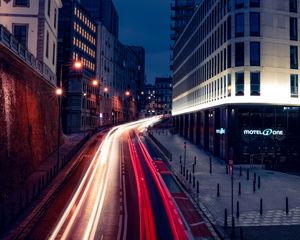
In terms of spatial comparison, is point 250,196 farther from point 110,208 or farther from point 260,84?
point 260,84

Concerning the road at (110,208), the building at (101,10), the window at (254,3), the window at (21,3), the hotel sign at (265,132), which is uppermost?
the building at (101,10)

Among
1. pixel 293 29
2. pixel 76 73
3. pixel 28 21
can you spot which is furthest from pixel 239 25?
pixel 76 73

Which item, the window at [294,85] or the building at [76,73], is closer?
the window at [294,85]

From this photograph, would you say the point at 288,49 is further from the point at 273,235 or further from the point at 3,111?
the point at 3,111

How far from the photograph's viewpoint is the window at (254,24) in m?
36.6

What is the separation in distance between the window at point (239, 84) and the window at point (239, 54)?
132 centimetres

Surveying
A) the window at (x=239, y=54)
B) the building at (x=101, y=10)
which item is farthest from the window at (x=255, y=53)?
the building at (x=101, y=10)

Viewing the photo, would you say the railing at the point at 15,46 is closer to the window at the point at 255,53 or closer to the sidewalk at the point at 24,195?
the sidewalk at the point at 24,195

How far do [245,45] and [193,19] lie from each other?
1135 inches

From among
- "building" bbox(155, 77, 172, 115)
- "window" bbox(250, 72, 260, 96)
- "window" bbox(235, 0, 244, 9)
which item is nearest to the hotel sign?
"window" bbox(250, 72, 260, 96)

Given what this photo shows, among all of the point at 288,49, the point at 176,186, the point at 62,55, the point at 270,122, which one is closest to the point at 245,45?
the point at 288,49

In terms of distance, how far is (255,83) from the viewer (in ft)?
119

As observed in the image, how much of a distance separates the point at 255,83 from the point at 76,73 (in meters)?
38.6

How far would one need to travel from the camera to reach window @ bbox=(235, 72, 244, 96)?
36375mm
